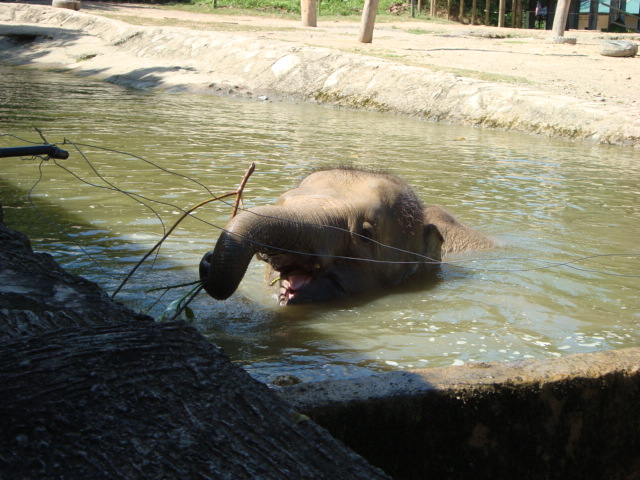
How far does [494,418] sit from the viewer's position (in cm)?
294

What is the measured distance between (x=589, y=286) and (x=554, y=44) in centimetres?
1920

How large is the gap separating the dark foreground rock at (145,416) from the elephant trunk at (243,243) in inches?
75.5

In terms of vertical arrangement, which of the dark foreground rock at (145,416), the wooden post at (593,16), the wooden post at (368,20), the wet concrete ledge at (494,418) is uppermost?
the wooden post at (593,16)

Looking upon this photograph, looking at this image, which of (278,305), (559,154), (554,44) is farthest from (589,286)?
(554,44)

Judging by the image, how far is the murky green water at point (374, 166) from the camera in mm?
4617

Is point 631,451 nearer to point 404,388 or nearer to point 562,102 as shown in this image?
point 404,388

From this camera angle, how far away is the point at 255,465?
1956 millimetres

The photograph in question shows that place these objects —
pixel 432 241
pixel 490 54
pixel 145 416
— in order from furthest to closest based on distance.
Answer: pixel 490 54 < pixel 432 241 < pixel 145 416

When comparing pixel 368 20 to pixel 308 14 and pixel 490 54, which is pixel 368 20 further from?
pixel 308 14

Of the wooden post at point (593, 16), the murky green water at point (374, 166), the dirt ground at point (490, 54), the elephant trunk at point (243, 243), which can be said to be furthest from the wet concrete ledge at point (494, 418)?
the wooden post at point (593, 16)

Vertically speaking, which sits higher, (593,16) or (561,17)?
(593,16)

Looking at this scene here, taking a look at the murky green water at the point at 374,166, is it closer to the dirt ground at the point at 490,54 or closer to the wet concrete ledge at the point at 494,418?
the wet concrete ledge at the point at 494,418

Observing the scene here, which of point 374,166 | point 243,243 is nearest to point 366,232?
point 243,243

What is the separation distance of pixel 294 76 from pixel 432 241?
12.2m
